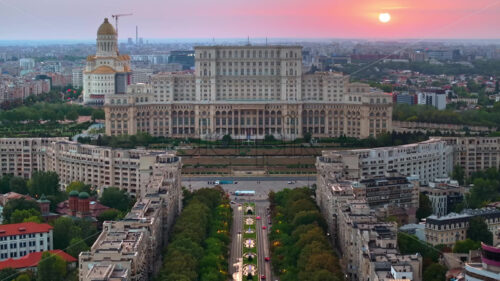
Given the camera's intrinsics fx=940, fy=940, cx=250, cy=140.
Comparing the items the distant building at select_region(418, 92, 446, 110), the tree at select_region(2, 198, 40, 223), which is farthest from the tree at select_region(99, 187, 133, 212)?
the distant building at select_region(418, 92, 446, 110)

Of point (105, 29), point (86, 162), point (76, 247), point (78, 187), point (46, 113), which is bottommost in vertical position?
point (76, 247)

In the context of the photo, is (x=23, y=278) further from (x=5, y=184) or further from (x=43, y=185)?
(x=5, y=184)

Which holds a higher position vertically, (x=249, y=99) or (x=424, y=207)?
(x=249, y=99)

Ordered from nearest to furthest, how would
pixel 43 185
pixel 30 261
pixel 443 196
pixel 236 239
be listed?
pixel 30 261 < pixel 236 239 < pixel 443 196 < pixel 43 185

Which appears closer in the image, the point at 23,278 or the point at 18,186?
the point at 23,278

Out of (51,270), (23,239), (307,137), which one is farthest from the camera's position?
(307,137)

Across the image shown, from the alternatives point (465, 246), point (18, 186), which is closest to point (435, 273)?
point (465, 246)

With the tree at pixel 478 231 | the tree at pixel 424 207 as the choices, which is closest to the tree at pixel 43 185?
the tree at pixel 424 207
